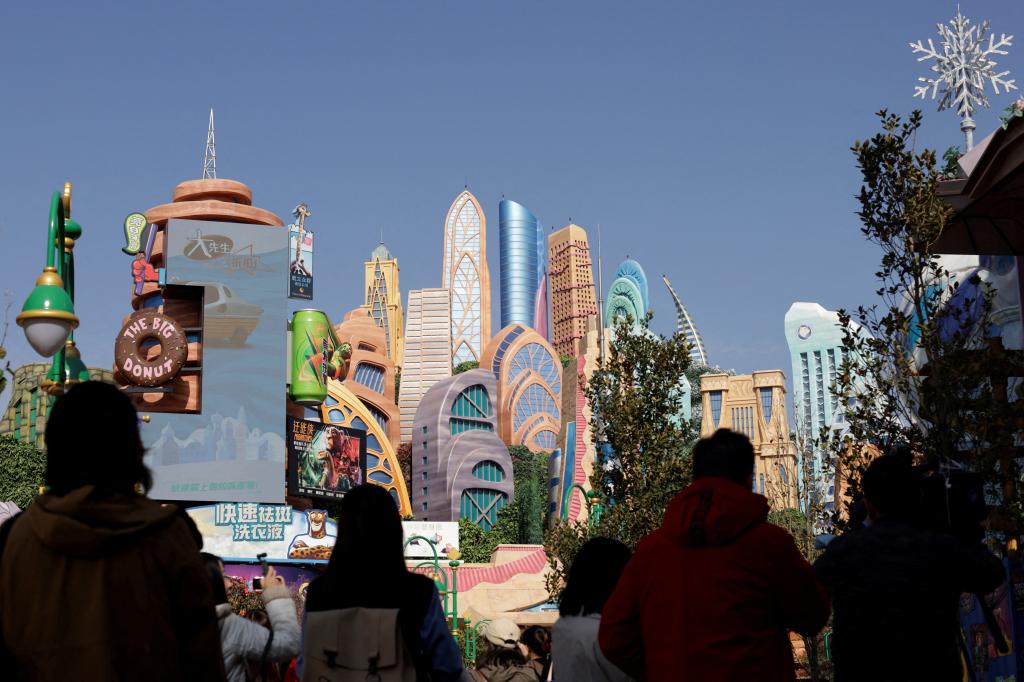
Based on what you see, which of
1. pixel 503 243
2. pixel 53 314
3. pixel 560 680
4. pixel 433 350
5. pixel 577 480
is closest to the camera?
pixel 560 680

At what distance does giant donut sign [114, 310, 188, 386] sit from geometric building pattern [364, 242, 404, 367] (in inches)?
3659

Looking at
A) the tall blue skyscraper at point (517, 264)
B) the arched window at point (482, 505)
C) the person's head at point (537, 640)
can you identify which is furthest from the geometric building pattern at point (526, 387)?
the person's head at point (537, 640)

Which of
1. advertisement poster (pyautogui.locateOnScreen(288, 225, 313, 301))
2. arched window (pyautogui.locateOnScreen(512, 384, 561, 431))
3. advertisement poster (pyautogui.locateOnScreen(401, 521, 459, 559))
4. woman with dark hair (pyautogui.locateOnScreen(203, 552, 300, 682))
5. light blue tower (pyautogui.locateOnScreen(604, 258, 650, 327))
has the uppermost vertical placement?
light blue tower (pyautogui.locateOnScreen(604, 258, 650, 327))

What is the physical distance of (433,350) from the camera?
397 feet

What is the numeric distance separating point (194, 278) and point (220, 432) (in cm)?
673

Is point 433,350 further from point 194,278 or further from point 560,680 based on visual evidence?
point 560,680

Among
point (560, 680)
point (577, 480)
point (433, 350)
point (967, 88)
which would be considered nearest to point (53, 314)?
point (560, 680)

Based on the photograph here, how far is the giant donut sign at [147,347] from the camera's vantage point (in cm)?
4594

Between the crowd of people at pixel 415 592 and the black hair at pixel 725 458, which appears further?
the black hair at pixel 725 458

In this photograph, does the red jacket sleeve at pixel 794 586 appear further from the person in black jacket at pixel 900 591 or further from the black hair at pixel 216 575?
the black hair at pixel 216 575

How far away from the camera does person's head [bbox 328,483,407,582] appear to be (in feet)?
14.4

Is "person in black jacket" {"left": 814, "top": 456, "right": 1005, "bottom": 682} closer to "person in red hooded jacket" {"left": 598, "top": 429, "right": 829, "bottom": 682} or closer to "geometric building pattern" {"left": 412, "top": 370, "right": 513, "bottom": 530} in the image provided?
"person in red hooded jacket" {"left": 598, "top": 429, "right": 829, "bottom": 682}

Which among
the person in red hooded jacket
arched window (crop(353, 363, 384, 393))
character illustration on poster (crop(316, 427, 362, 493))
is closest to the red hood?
the person in red hooded jacket

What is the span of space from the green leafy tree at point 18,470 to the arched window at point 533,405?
44.3m
